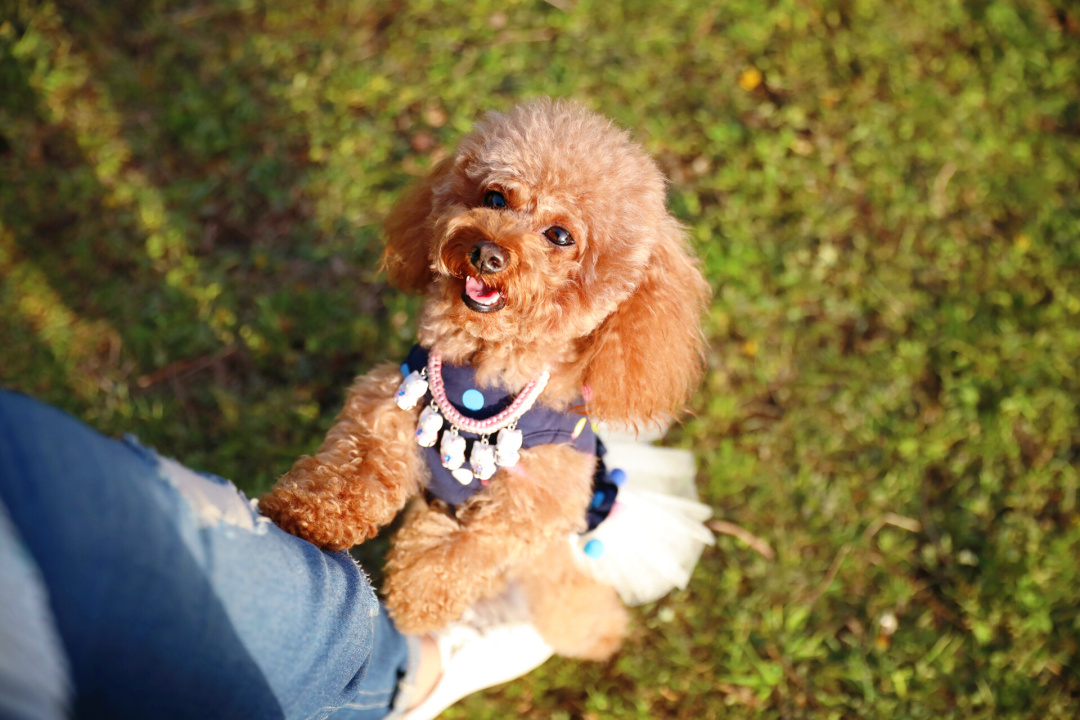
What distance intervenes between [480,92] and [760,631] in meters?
3.25

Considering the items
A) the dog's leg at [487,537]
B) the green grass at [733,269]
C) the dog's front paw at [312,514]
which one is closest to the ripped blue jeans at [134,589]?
the dog's front paw at [312,514]

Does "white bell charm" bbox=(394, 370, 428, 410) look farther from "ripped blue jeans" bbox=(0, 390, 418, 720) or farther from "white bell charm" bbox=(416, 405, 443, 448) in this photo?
"ripped blue jeans" bbox=(0, 390, 418, 720)

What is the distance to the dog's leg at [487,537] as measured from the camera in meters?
1.97

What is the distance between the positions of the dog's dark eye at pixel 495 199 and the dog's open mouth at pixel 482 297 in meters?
0.30

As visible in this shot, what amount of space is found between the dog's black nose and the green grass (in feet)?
5.38

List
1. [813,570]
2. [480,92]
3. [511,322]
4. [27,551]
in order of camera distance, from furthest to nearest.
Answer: [480,92]
[813,570]
[511,322]
[27,551]

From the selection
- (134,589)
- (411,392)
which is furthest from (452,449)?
(134,589)

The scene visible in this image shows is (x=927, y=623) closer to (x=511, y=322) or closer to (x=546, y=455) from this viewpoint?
(x=546, y=455)

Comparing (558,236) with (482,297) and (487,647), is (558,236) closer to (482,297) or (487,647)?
(482,297)

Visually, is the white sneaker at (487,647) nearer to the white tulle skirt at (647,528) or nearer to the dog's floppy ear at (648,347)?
the white tulle skirt at (647,528)

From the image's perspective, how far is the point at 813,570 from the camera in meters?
2.99

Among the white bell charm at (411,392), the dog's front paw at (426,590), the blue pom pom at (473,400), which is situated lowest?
the dog's front paw at (426,590)

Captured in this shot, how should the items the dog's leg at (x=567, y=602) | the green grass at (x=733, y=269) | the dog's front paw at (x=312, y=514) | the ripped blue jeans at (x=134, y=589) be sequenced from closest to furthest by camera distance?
the ripped blue jeans at (x=134, y=589) < the dog's front paw at (x=312, y=514) < the dog's leg at (x=567, y=602) < the green grass at (x=733, y=269)

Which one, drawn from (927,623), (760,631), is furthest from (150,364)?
(927,623)
